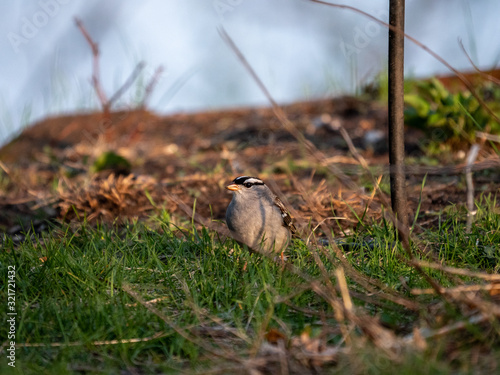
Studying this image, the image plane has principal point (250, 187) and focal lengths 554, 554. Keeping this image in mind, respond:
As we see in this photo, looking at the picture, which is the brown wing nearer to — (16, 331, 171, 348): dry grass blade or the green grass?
the green grass

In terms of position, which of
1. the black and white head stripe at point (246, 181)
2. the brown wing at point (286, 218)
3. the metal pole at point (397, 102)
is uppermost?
the metal pole at point (397, 102)

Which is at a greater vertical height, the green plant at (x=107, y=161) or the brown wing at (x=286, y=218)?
the brown wing at (x=286, y=218)

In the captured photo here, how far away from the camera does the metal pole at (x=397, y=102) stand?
13.9 feet

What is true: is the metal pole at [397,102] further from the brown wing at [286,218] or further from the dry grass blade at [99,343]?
Result: the dry grass blade at [99,343]

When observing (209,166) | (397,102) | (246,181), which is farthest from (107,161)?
(397,102)

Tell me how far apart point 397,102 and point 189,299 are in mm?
2234

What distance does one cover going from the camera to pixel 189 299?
11.6 feet

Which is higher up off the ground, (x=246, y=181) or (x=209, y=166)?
(x=246, y=181)

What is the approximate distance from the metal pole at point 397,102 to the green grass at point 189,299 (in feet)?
1.03

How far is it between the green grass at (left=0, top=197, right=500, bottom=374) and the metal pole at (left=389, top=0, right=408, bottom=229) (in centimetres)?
32

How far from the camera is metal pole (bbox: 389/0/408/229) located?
4246 millimetres

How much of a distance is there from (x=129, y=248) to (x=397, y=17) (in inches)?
111

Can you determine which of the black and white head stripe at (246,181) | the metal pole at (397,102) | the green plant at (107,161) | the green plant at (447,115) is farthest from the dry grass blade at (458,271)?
the green plant at (107,161)

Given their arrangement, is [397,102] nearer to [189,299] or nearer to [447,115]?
[189,299]
